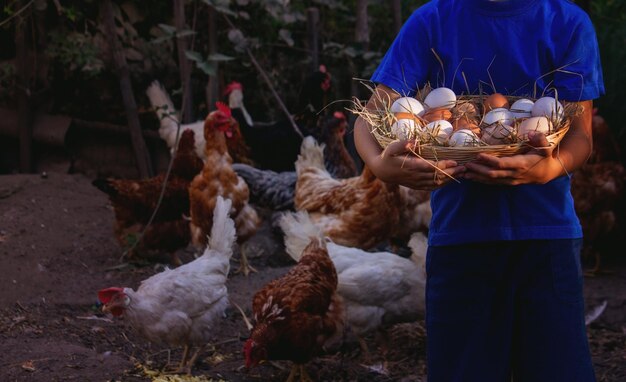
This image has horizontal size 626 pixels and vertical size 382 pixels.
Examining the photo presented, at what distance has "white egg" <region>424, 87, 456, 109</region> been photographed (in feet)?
6.90

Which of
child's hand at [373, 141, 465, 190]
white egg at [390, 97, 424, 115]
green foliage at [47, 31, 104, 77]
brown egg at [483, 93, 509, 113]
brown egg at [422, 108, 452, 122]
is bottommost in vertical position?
green foliage at [47, 31, 104, 77]

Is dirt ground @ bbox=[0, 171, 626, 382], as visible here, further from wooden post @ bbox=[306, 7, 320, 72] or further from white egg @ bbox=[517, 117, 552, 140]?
white egg @ bbox=[517, 117, 552, 140]

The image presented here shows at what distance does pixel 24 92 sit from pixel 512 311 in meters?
7.08

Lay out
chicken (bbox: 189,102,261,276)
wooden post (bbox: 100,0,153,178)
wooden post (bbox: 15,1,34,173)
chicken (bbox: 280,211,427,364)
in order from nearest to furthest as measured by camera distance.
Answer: chicken (bbox: 280,211,427,364), chicken (bbox: 189,102,261,276), wooden post (bbox: 100,0,153,178), wooden post (bbox: 15,1,34,173)

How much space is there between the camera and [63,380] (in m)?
3.77

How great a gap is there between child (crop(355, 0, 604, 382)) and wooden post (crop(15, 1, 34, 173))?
6.58m

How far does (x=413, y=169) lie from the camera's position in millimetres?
1970

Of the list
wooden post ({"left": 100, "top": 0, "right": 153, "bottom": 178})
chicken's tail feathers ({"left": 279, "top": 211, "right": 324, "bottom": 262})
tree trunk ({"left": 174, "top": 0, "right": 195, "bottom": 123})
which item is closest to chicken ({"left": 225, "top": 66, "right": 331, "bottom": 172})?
wooden post ({"left": 100, "top": 0, "right": 153, "bottom": 178})

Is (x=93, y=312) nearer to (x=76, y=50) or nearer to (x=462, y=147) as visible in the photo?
(x=76, y=50)

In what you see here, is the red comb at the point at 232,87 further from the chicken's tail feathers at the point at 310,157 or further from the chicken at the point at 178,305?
the chicken at the point at 178,305

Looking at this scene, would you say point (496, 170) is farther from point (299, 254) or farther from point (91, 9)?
point (91, 9)

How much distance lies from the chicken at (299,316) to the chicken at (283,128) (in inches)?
143

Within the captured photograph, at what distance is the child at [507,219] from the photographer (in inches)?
82.4

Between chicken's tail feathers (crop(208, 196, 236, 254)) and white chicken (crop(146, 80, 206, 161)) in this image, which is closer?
chicken's tail feathers (crop(208, 196, 236, 254))
